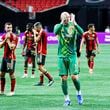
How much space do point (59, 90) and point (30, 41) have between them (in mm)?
5186

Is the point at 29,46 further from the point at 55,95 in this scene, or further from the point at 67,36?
the point at 67,36

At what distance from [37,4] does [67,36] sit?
151ft

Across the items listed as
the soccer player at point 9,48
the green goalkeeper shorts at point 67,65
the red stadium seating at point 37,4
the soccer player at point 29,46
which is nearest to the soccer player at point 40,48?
the soccer player at point 29,46

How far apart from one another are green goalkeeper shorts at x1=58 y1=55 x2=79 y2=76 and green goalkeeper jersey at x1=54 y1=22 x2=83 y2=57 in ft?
0.35

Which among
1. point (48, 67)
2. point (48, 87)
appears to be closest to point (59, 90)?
point (48, 87)

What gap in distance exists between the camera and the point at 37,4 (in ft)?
198

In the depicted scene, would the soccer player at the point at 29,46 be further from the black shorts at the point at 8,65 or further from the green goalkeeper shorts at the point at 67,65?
the green goalkeeper shorts at the point at 67,65

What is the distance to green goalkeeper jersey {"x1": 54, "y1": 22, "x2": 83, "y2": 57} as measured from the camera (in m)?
14.7

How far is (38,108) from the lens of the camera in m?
14.3

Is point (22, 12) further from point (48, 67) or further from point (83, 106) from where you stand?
point (83, 106)

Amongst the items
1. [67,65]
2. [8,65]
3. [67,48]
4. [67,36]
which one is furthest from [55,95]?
[67,36]

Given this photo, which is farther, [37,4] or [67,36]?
[37,4]

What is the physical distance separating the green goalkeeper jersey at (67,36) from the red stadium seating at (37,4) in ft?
146

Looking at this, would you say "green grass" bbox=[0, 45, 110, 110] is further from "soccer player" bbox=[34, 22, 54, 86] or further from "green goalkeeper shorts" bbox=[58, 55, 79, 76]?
"green goalkeeper shorts" bbox=[58, 55, 79, 76]
